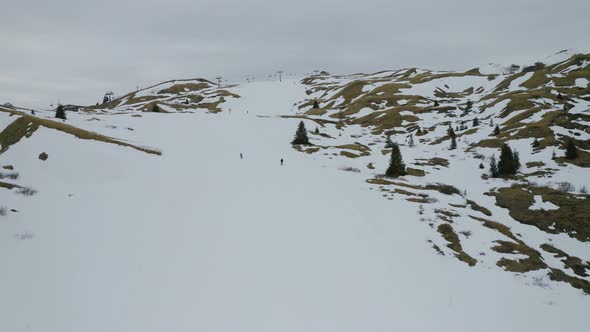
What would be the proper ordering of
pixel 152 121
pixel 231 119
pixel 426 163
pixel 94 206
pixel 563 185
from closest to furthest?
pixel 94 206 → pixel 563 185 → pixel 426 163 → pixel 152 121 → pixel 231 119

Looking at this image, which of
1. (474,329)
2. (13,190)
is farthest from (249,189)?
(474,329)

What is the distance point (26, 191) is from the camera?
22.0 meters

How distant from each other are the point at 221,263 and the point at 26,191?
1349 centimetres

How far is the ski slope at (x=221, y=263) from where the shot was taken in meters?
14.3

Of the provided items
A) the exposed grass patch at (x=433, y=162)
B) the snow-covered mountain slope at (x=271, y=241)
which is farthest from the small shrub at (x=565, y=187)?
the exposed grass patch at (x=433, y=162)

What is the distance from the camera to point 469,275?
21094 mm

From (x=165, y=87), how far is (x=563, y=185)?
168855 millimetres

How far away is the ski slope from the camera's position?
14273 millimetres

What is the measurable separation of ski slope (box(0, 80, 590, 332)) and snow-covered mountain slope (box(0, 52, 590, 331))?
87 millimetres

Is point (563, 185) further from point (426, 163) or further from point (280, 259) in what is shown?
point (280, 259)

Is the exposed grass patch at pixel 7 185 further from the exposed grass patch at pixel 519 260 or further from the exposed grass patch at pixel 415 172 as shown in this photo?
the exposed grass patch at pixel 415 172

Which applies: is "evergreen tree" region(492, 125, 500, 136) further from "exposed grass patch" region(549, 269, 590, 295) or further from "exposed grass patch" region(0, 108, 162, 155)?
"exposed grass patch" region(0, 108, 162, 155)

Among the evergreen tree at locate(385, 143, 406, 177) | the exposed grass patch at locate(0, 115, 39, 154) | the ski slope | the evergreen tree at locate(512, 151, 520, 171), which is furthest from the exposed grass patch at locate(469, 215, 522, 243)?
the exposed grass patch at locate(0, 115, 39, 154)

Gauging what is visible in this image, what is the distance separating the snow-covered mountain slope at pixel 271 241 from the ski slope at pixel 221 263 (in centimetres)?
9
